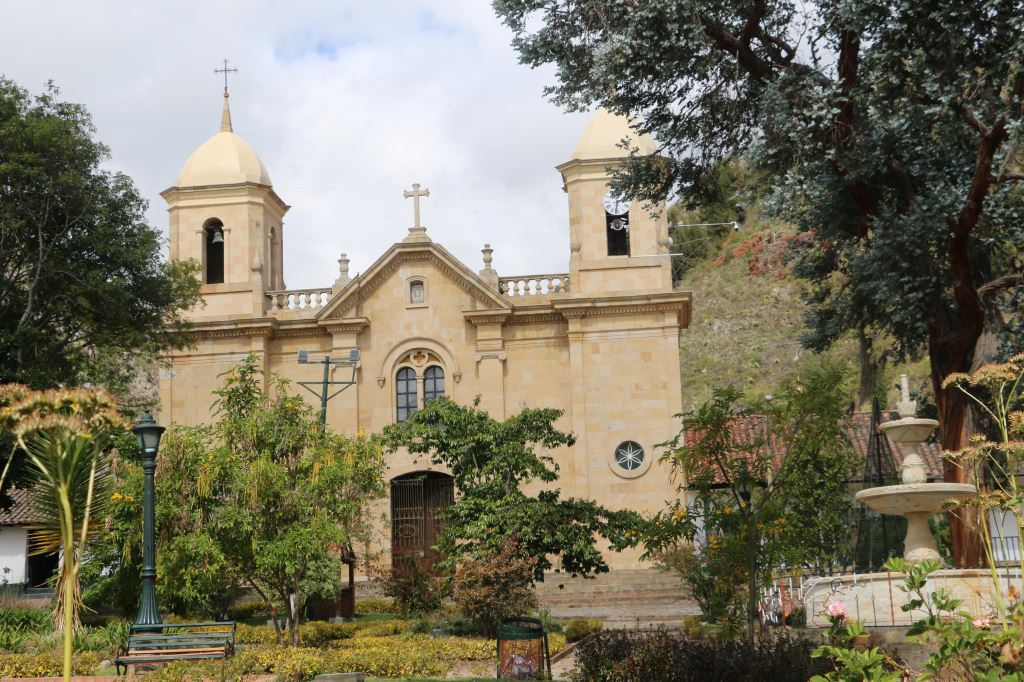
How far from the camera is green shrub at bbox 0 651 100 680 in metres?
16.2

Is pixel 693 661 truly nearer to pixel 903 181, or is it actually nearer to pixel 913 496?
pixel 913 496

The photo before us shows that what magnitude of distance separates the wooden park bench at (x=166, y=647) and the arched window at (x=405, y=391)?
678 inches

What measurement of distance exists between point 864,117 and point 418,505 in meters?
19.1

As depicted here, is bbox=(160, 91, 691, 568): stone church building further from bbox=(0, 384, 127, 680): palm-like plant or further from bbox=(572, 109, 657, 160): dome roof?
bbox=(0, 384, 127, 680): palm-like plant

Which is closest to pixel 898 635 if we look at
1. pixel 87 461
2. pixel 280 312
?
pixel 87 461

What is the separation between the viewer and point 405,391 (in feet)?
108

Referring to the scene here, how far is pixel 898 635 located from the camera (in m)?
13.6

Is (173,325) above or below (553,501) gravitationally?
above

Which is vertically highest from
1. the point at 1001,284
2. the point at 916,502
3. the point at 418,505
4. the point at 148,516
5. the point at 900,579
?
the point at 1001,284

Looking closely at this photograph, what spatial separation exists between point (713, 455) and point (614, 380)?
15180 mm

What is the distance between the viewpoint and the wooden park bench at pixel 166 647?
14.9 meters

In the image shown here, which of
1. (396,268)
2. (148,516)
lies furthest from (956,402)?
(396,268)

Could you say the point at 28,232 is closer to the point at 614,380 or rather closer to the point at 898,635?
the point at 614,380

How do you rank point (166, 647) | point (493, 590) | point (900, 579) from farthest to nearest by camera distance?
point (493, 590) < point (900, 579) < point (166, 647)
